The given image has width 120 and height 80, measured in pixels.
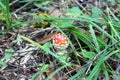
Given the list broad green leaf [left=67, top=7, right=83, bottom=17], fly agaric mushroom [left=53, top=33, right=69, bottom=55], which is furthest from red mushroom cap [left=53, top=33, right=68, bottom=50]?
broad green leaf [left=67, top=7, right=83, bottom=17]

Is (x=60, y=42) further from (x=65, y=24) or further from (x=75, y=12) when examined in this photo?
(x=75, y=12)

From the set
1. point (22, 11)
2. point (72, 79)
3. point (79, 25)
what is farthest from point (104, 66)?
point (22, 11)

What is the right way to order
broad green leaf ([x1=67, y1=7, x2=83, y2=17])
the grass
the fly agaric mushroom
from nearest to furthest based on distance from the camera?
1. the grass
2. the fly agaric mushroom
3. broad green leaf ([x1=67, y1=7, x2=83, y2=17])

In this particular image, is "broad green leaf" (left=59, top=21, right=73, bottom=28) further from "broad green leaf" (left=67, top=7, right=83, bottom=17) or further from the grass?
"broad green leaf" (left=67, top=7, right=83, bottom=17)

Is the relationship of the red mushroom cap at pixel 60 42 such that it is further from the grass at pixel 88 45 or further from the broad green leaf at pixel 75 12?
the broad green leaf at pixel 75 12

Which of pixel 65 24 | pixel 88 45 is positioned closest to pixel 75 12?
pixel 65 24

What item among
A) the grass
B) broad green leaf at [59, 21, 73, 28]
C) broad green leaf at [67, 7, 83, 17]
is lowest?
the grass

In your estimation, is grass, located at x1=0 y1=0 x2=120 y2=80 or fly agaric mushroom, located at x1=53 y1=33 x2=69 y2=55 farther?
fly agaric mushroom, located at x1=53 y1=33 x2=69 y2=55
